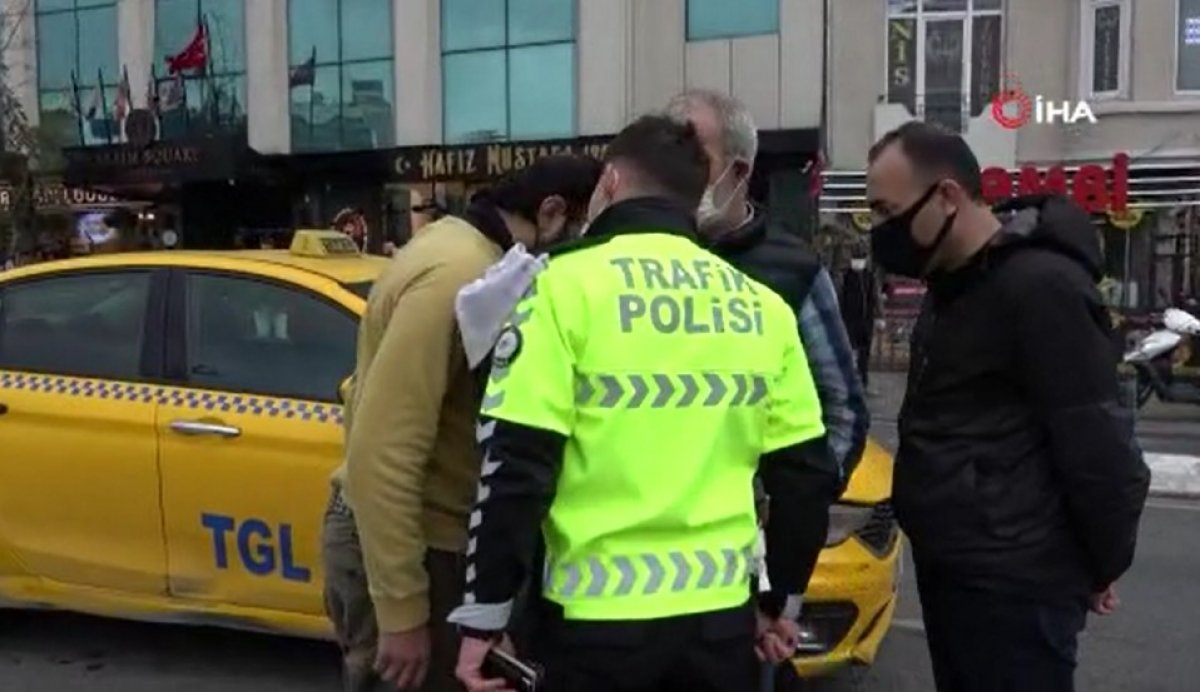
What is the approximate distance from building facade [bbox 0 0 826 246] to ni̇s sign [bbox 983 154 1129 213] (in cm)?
324

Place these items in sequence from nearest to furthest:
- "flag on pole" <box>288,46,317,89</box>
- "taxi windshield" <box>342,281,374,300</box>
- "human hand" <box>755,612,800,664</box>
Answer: "human hand" <box>755,612,800,664</box> → "taxi windshield" <box>342,281,374,300</box> → "flag on pole" <box>288,46,317,89</box>

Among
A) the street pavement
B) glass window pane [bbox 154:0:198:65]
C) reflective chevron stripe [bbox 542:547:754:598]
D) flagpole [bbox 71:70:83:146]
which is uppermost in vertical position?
glass window pane [bbox 154:0:198:65]

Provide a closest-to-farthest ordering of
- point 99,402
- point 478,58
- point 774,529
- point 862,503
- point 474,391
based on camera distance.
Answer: point 774,529, point 474,391, point 862,503, point 99,402, point 478,58

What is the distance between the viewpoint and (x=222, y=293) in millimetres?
4570

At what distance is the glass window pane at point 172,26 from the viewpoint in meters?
25.7

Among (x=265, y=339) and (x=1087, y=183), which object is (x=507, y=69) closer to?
(x=1087, y=183)

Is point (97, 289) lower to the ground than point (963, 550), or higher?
higher

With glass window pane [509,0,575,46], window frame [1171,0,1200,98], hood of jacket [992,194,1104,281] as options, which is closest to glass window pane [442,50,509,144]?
glass window pane [509,0,575,46]

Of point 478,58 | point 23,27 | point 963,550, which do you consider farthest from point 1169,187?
point 23,27

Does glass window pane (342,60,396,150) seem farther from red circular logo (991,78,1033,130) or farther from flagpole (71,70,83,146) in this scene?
red circular logo (991,78,1033,130)

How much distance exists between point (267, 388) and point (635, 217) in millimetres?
2531

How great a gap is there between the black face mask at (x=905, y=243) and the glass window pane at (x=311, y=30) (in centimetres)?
2295

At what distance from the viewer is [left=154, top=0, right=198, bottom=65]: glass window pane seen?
2572 centimetres

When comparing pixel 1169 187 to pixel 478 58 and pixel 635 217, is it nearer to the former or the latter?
pixel 478 58
